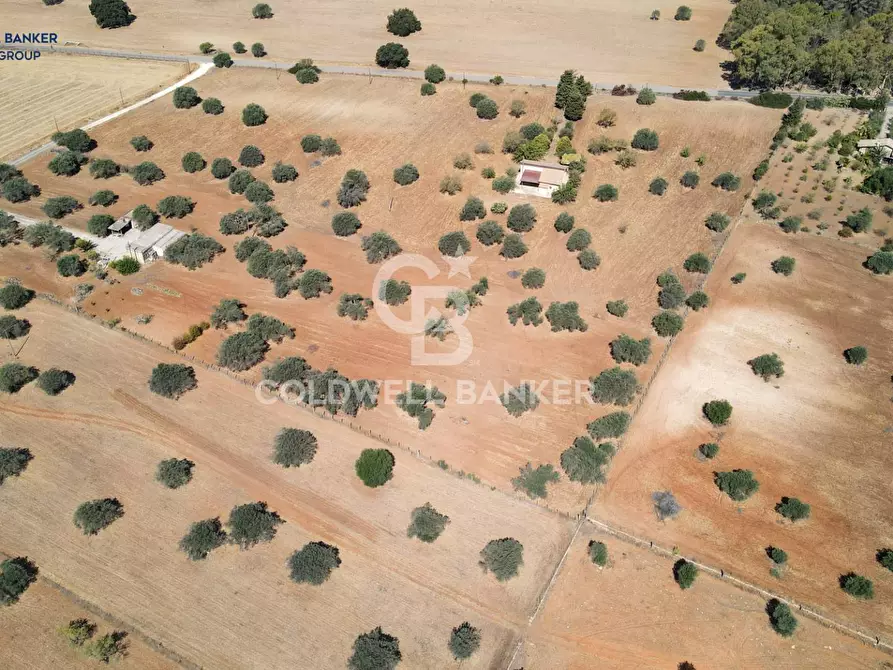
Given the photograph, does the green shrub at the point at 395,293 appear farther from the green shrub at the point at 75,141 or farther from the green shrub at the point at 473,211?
the green shrub at the point at 75,141

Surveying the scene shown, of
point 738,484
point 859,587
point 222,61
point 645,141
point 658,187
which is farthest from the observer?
point 222,61

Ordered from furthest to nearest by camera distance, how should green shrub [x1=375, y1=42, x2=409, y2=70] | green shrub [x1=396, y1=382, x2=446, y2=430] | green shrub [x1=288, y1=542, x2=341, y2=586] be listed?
green shrub [x1=375, y1=42, x2=409, y2=70], green shrub [x1=396, y1=382, x2=446, y2=430], green shrub [x1=288, y1=542, x2=341, y2=586]

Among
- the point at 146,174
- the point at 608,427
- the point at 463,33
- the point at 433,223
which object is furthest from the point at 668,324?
the point at 463,33

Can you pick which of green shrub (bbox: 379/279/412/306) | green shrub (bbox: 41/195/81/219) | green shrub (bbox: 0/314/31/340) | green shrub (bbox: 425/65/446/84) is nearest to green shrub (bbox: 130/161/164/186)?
green shrub (bbox: 41/195/81/219)

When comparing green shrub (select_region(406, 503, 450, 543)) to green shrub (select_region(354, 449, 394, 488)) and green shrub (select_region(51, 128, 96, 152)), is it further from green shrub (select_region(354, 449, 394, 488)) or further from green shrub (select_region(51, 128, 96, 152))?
green shrub (select_region(51, 128, 96, 152))

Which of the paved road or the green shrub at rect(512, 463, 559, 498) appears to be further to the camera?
the paved road

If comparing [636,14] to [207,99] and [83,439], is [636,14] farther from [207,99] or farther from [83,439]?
[83,439]

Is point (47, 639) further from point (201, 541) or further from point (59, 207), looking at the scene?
point (59, 207)
